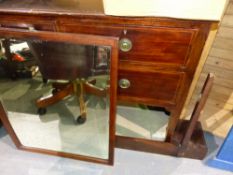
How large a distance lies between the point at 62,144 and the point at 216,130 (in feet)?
3.53

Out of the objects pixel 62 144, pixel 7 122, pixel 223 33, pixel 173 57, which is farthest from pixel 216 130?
pixel 7 122

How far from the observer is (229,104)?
1218 millimetres

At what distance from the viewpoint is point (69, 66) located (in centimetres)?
106

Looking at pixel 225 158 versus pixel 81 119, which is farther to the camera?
pixel 81 119

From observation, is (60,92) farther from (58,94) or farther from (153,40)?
(153,40)

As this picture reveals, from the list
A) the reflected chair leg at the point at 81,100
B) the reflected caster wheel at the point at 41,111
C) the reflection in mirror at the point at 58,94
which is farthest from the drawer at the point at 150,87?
the reflected caster wheel at the point at 41,111

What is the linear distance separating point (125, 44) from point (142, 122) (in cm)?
77

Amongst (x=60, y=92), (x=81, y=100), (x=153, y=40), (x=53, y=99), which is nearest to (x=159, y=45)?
(x=153, y=40)

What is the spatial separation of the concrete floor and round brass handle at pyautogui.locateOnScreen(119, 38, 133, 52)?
0.74m

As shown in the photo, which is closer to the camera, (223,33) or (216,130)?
(223,33)

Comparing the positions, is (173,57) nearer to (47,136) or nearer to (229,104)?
(229,104)

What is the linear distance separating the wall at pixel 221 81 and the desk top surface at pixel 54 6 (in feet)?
2.05

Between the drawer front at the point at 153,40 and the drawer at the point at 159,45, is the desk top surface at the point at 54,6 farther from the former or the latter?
the drawer at the point at 159,45

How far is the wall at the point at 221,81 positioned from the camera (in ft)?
3.22
